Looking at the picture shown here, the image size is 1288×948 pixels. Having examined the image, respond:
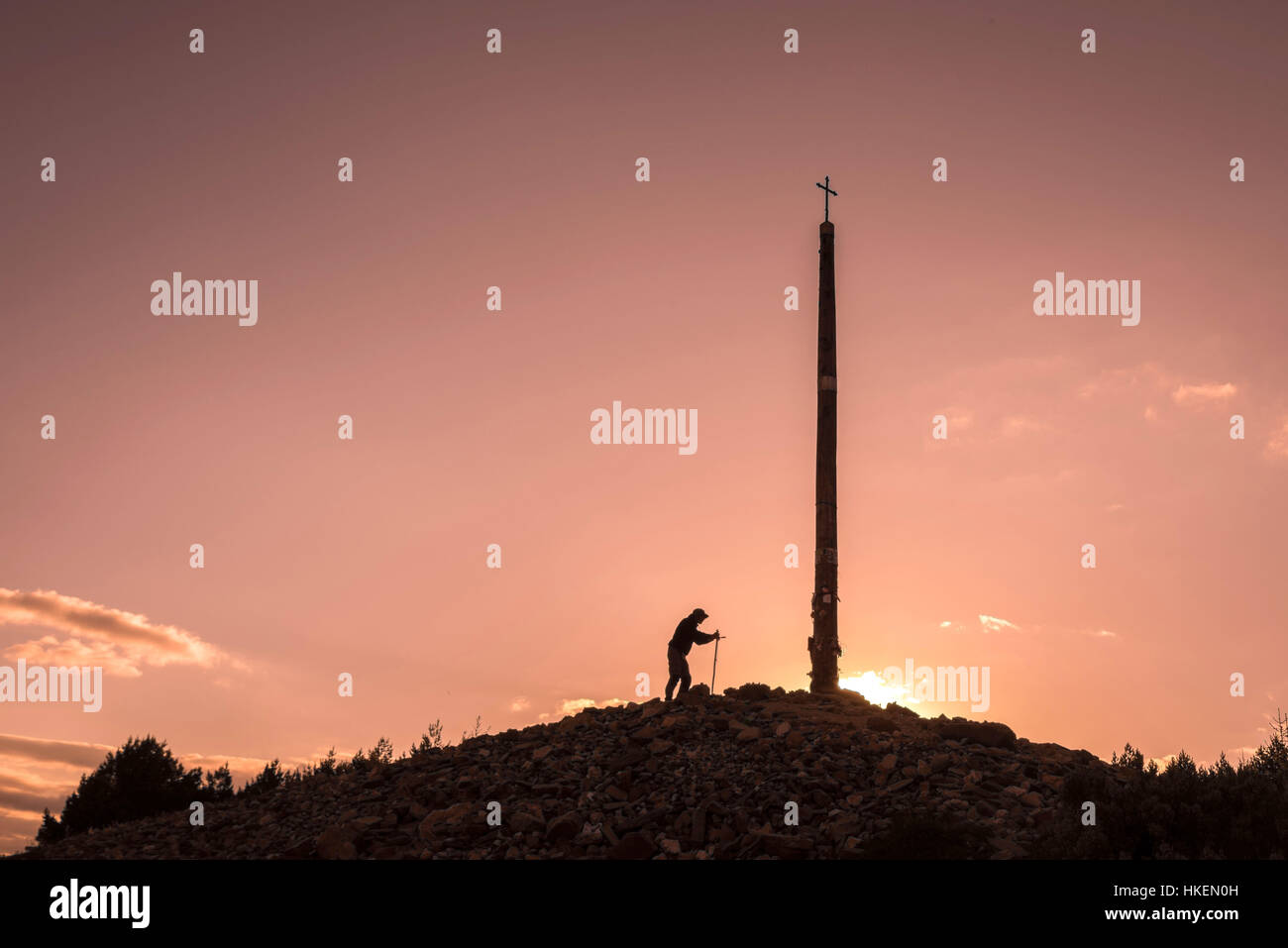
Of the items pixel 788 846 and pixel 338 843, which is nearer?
pixel 788 846

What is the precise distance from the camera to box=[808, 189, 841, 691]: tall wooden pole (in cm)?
2545

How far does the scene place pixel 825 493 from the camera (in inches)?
1039

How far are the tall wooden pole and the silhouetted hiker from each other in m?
2.82

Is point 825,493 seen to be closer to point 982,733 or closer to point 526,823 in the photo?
point 982,733

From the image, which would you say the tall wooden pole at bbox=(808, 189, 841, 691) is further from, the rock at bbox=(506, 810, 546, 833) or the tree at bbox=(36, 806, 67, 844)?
the tree at bbox=(36, 806, 67, 844)

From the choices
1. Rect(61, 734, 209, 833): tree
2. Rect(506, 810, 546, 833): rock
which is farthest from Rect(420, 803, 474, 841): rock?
Rect(61, 734, 209, 833): tree

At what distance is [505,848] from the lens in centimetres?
1705

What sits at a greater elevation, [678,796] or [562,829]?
[678,796]

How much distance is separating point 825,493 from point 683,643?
5422mm

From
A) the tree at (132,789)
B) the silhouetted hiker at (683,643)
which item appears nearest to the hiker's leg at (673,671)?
the silhouetted hiker at (683,643)

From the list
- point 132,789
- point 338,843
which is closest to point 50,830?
point 132,789
